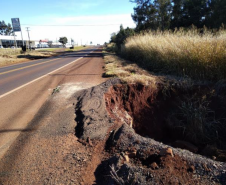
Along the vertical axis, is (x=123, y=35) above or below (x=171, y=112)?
above

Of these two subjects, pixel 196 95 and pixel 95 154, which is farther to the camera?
pixel 196 95

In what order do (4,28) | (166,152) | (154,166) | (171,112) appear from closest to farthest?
1. (154,166)
2. (166,152)
3. (171,112)
4. (4,28)

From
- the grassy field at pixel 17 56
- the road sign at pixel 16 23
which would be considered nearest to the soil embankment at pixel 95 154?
the grassy field at pixel 17 56

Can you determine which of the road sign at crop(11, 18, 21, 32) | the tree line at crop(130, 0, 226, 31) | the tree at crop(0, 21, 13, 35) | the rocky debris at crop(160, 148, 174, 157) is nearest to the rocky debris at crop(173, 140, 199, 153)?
the rocky debris at crop(160, 148, 174, 157)

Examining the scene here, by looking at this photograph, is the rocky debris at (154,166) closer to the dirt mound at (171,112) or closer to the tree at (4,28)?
the dirt mound at (171,112)

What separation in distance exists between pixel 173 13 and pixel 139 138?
2267 centimetres

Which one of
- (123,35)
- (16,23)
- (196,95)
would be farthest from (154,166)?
(16,23)

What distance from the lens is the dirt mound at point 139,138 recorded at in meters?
2.01

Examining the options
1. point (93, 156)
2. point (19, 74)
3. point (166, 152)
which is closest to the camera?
point (166, 152)

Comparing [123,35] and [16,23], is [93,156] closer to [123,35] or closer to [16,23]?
[123,35]

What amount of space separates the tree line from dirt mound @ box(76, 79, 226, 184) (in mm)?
17533

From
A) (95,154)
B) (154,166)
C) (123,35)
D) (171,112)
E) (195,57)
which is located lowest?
(171,112)

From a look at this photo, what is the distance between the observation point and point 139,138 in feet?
9.02

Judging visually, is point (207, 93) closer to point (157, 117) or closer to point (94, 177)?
point (157, 117)
